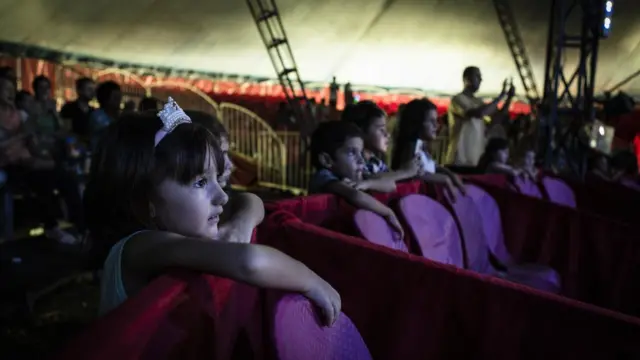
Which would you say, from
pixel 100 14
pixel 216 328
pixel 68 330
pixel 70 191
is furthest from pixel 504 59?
A: pixel 216 328

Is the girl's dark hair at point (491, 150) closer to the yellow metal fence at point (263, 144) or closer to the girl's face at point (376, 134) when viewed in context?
the girl's face at point (376, 134)

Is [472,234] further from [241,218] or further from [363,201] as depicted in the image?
[241,218]

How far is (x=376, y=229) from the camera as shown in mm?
1850

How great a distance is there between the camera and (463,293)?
1.11 metres

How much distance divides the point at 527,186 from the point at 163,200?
3026 millimetres

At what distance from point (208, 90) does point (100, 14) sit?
2.92 m

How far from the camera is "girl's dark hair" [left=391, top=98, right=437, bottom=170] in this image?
2830mm

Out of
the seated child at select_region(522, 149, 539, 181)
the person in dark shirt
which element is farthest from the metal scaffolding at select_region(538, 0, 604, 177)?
Answer: the person in dark shirt

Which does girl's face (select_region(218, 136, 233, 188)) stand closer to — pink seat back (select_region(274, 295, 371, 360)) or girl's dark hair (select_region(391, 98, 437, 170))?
pink seat back (select_region(274, 295, 371, 360))

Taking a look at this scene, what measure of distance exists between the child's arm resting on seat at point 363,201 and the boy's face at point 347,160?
169 millimetres

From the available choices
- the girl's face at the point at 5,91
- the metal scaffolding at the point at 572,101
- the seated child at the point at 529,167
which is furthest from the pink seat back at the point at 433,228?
the metal scaffolding at the point at 572,101

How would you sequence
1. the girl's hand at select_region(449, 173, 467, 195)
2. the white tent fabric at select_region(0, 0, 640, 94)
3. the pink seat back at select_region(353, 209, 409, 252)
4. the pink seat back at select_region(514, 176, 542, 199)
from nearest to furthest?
the pink seat back at select_region(353, 209, 409, 252) → the girl's hand at select_region(449, 173, 467, 195) → the pink seat back at select_region(514, 176, 542, 199) → the white tent fabric at select_region(0, 0, 640, 94)

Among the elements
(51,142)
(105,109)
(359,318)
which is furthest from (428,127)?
(51,142)

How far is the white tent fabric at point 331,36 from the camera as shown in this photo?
8.66 meters
